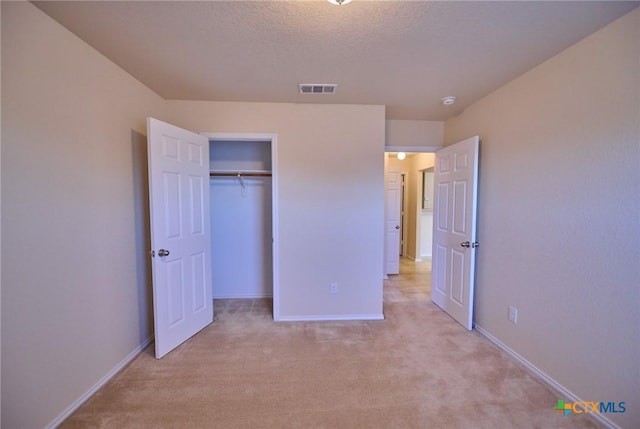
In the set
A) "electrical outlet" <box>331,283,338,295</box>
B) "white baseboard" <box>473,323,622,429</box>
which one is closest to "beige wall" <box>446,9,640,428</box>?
"white baseboard" <box>473,323,622,429</box>

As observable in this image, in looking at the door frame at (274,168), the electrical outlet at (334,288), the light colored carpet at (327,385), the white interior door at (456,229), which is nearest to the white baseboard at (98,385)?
the light colored carpet at (327,385)

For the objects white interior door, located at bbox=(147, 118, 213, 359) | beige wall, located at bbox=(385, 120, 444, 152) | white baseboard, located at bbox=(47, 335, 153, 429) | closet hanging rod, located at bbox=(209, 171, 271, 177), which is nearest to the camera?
white baseboard, located at bbox=(47, 335, 153, 429)

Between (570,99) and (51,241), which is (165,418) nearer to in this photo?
(51,241)

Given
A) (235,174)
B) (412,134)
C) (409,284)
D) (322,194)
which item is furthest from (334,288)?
(412,134)

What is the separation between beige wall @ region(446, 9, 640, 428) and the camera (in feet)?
4.73

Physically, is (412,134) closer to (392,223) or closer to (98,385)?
(392,223)

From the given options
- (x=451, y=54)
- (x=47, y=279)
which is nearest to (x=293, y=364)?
(x=47, y=279)

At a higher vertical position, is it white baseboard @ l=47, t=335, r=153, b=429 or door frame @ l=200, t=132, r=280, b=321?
door frame @ l=200, t=132, r=280, b=321

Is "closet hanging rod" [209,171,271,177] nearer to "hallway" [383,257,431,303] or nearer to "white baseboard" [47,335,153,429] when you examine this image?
"white baseboard" [47,335,153,429]

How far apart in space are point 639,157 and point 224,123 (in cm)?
315

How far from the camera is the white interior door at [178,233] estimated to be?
6.97 ft

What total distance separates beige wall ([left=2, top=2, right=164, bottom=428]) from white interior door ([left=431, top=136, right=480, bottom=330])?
3.13 meters

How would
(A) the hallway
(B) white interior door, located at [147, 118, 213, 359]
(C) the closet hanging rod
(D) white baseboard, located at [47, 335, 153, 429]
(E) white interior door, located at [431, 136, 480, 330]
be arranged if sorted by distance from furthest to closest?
(A) the hallway, (C) the closet hanging rod, (E) white interior door, located at [431, 136, 480, 330], (B) white interior door, located at [147, 118, 213, 359], (D) white baseboard, located at [47, 335, 153, 429]

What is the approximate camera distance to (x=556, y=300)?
1843mm
